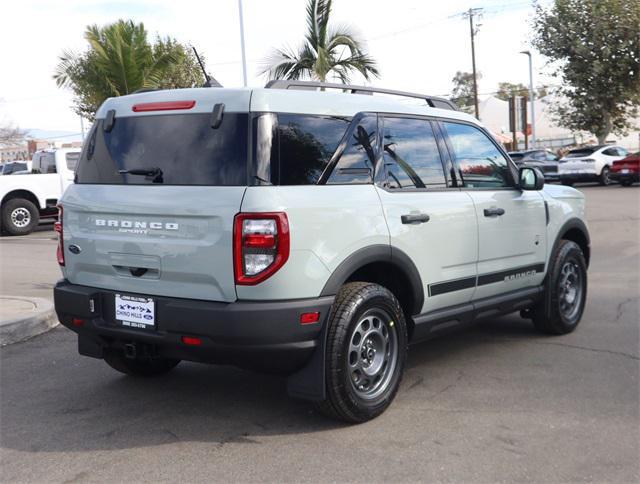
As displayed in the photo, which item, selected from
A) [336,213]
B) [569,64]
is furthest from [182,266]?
[569,64]

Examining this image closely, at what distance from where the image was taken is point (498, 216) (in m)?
5.30

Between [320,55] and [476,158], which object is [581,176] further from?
[476,158]

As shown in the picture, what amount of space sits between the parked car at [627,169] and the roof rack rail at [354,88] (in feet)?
69.8

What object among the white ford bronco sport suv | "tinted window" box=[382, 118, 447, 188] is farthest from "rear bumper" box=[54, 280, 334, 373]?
"tinted window" box=[382, 118, 447, 188]

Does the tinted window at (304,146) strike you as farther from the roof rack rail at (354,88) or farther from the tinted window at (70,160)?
the tinted window at (70,160)

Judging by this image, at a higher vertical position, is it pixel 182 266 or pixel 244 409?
pixel 182 266

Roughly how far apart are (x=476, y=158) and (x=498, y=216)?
476mm

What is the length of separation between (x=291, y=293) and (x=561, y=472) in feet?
5.35

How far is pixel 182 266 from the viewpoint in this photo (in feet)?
12.6

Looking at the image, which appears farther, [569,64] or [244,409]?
[569,64]

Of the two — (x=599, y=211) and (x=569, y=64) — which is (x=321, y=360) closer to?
(x=599, y=211)

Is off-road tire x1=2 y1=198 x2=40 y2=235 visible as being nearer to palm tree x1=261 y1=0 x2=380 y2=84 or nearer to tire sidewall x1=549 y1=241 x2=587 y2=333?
palm tree x1=261 y1=0 x2=380 y2=84

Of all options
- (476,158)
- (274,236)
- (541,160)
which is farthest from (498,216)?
(541,160)

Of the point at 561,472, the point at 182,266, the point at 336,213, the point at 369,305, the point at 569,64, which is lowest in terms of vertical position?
the point at 561,472
